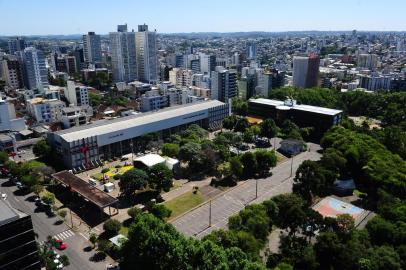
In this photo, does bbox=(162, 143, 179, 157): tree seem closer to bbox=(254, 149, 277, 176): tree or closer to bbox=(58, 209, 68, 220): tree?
bbox=(254, 149, 277, 176): tree

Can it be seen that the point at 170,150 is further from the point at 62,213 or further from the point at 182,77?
the point at 182,77

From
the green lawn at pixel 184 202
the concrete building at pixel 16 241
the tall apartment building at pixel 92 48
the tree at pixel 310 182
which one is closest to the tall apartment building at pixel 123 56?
the tall apartment building at pixel 92 48

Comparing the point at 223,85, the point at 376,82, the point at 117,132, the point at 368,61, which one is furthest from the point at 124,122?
the point at 368,61

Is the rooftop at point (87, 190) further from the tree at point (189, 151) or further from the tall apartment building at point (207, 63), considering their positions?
the tall apartment building at point (207, 63)

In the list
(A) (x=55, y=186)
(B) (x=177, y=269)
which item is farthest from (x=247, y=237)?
(A) (x=55, y=186)

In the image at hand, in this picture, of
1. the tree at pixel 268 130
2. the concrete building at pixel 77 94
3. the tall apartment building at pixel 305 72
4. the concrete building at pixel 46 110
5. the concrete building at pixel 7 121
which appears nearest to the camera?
the tree at pixel 268 130

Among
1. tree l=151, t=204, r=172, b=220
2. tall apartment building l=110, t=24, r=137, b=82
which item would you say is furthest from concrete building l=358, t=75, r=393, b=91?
tree l=151, t=204, r=172, b=220

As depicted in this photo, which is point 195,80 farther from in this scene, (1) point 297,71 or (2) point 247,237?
(2) point 247,237
